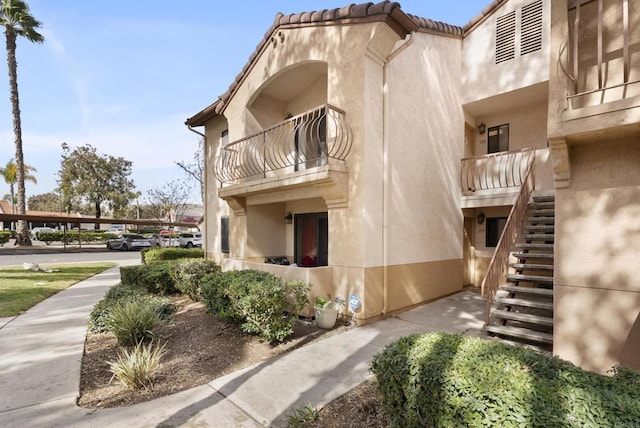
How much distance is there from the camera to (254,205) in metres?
9.92

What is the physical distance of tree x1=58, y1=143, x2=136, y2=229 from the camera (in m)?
42.9

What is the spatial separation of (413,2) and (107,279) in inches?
621

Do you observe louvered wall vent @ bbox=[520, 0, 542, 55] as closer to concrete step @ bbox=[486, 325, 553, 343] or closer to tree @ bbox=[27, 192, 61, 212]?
concrete step @ bbox=[486, 325, 553, 343]

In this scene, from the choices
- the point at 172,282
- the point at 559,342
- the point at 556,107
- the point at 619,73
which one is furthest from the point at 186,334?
the point at 619,73

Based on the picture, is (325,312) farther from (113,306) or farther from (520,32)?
(520,32)

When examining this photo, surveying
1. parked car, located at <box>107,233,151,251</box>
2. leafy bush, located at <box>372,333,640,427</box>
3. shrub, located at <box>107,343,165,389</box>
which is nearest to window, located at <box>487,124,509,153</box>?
leafy bush, located at <box>372,333,640,427</box>

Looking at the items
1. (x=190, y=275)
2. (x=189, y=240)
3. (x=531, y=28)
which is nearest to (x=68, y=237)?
(x=189, y=240)

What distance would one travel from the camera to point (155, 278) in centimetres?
971

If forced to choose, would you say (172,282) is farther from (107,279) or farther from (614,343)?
(614,343)

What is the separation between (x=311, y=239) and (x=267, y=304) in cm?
433

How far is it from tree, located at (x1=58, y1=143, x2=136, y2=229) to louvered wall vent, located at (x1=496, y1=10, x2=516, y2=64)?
49.9 m

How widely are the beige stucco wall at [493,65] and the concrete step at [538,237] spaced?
4.41 metres

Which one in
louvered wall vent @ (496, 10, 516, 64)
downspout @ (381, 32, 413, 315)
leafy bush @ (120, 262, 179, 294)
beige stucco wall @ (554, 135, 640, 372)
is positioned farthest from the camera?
leafy bush @ (120, 262, 179, 294)

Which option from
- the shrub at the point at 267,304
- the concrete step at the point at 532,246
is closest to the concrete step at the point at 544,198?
the concrete step at the point at 532,246
